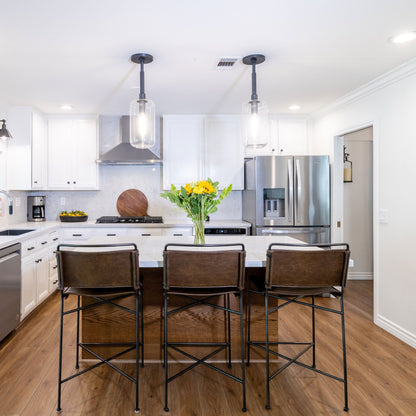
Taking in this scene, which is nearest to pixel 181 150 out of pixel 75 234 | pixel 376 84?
pixel 75 234

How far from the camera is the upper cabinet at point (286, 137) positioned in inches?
184

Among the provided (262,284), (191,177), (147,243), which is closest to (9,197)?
(191,177)

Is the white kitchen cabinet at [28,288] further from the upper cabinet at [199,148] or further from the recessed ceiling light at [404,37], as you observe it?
the recessed ceiling light at [404,37]

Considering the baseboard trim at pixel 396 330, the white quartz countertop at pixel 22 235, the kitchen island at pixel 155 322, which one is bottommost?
the baseboard trim at pixel 396 330

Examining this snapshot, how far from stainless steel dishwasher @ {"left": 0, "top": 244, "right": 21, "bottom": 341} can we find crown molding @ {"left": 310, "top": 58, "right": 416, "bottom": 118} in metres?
3.70

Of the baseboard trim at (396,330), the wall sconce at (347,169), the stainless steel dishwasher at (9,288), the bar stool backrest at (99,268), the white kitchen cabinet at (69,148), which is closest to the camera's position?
the bar stool backrest at (99,268)

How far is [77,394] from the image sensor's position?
2.12m

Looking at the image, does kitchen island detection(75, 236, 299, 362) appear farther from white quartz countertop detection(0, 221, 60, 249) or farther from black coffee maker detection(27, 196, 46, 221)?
black coffee maker detection(27, 196, 46, 221)

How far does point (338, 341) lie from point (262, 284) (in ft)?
4.12

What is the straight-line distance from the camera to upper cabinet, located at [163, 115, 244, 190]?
4.64 m

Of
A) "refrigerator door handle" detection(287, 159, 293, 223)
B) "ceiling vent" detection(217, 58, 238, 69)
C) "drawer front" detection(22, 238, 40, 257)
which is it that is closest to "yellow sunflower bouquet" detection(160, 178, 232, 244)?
"ceiling vent" detection(217, 58, 238, 69)

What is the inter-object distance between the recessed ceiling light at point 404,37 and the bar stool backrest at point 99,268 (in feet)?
7.63

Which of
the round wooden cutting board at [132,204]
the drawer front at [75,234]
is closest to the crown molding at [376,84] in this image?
the round wooden cutting board at [132,204]

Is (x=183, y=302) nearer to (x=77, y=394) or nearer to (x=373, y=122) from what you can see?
(x=77, y=394)
